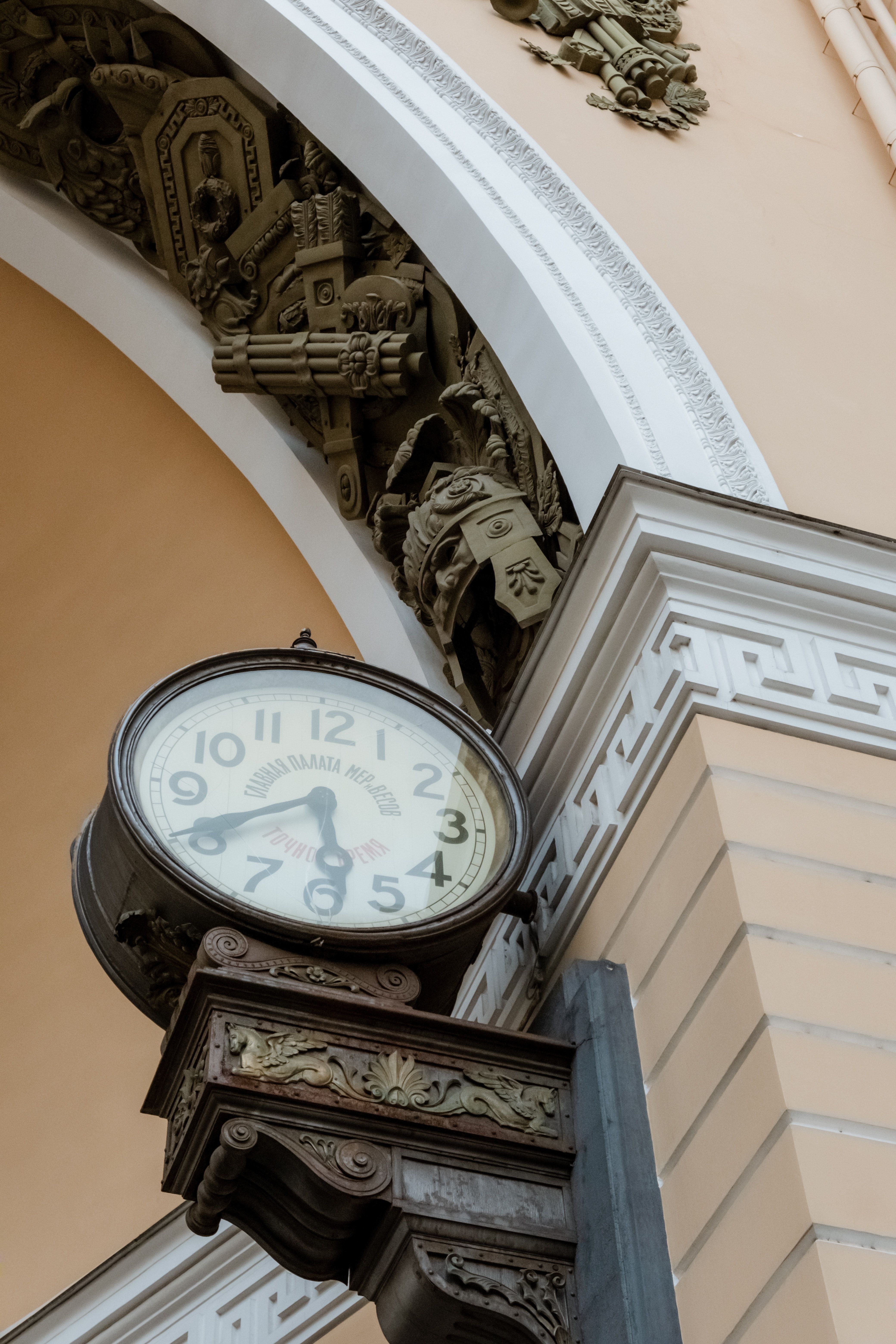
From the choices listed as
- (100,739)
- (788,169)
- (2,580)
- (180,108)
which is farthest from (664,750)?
(2,580)

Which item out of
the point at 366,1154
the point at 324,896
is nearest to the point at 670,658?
the point at 324,896

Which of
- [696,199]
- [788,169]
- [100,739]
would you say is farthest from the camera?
[100,739]

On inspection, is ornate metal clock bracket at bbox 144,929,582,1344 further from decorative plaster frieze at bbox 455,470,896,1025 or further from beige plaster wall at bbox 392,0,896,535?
beige plaster wall at bbox 392,0,896,535

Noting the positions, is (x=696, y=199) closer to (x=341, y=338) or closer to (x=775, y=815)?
(x=341, y=338)

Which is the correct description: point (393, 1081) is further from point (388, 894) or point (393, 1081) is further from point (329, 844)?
point (329, 844)

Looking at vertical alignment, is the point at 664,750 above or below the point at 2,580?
below

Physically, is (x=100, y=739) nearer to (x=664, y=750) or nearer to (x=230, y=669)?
(x=230, y=669)

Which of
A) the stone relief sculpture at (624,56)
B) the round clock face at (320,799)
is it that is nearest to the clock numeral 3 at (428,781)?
the round clock face at (320,799)

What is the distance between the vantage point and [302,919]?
2713mm

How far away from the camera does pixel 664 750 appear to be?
2951mm

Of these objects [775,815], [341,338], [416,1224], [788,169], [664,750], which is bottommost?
[416,1224]

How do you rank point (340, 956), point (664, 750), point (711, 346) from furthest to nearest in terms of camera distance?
point (711, 346) < point (664, 750) < point (340, 956)

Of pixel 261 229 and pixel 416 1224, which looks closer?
pixel 416 1224

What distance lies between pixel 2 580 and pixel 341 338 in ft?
8.73
